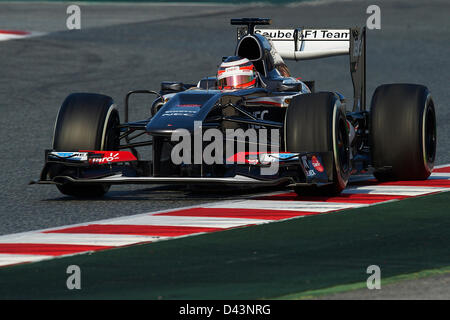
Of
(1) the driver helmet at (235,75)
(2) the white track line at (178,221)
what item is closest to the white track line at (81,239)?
(2) the white track line at (178,221)

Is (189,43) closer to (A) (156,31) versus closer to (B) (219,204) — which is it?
(A) (156,31)

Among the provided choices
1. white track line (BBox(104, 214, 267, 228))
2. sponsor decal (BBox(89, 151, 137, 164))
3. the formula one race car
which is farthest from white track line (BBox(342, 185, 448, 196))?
sponsor decal (BBox(89, 151, 137, 164))

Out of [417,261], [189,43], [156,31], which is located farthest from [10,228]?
[156,31]

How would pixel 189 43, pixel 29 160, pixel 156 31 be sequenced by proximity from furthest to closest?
pixel 156 31, pixel 189 43, pixel 29 160

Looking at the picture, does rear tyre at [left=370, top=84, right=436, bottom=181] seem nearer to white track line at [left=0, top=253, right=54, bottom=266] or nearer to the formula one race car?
the formula one race car

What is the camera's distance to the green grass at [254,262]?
7.11 metres

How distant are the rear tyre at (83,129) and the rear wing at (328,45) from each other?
2416 millimetres

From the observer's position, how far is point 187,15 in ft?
105

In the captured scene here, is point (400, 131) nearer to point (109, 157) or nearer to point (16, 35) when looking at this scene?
point (109, 157)

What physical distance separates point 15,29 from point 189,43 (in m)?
4.72

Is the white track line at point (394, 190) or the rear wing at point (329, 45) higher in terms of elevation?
the rear wing at point (329, 45)

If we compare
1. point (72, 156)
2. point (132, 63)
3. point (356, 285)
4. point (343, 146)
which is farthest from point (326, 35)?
point (132, 63)

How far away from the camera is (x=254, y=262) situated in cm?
789

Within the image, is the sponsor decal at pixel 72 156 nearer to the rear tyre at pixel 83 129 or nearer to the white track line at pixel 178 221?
the rear tyre at pixel 83 129
